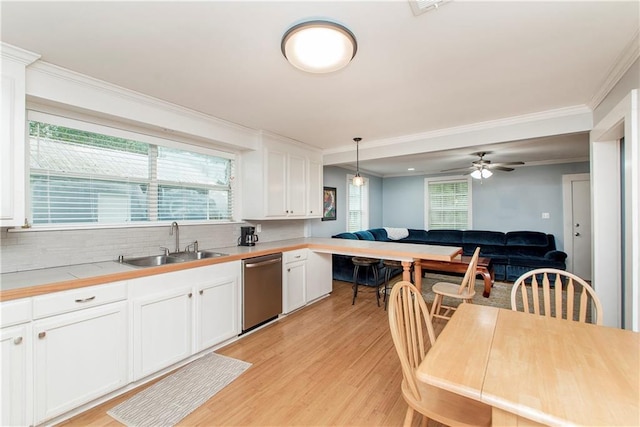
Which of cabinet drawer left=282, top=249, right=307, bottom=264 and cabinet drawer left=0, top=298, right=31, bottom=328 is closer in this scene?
cabinet drawer left=0, top=298, right=31, bottom=328

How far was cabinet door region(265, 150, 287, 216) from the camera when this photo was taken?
145 inches

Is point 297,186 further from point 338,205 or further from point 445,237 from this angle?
point 445,237

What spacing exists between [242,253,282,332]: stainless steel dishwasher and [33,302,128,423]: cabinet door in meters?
1.13

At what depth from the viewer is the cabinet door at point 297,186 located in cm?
400

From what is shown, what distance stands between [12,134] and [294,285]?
2.82 meters

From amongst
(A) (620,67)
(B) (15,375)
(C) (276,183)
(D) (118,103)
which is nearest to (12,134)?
(D) (118,103)

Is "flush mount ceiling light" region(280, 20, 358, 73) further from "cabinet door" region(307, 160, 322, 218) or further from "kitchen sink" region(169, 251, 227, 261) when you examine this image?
"cabinet door" region(307, 160, 322, 218)

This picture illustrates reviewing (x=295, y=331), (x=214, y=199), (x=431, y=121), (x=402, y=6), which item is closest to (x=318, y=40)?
(x=402, y=6)

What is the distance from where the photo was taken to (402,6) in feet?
4.77

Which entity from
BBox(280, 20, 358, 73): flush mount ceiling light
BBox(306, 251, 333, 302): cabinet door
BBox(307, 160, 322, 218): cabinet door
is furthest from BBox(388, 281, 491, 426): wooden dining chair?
BBox(307, 160, 322, 218): cabinet door

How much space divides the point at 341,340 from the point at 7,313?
2.50 m

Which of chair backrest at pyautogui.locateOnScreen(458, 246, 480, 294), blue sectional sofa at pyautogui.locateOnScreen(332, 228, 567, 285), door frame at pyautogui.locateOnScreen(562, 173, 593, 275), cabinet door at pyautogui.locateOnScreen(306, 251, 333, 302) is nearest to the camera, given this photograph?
chair backrest at pyautogui.locateOnScreen(458, 246, 480, 294)

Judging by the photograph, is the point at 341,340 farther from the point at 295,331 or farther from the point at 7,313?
the point at 7,313

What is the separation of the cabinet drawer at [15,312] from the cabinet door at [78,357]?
0.08m
